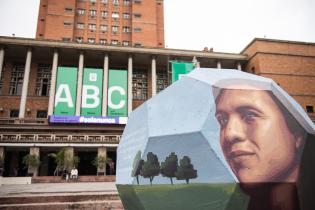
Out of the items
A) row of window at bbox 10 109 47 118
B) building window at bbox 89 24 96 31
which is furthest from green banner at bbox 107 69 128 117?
building window at bbox 89 24 96 31

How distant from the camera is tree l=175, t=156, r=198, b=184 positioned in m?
3.48

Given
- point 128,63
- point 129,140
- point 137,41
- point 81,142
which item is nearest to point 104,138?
point 81,142

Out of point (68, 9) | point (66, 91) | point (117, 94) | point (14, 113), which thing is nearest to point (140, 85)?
point (117, 94)

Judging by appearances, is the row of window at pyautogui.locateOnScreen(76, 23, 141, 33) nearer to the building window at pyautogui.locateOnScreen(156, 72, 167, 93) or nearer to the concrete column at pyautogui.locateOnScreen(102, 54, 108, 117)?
the building window at pyautogui.locateOnScreen(156, 72, 167, 93)

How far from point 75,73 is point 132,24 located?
20.8m

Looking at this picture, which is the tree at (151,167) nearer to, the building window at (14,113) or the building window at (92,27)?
the building window at (14,113)

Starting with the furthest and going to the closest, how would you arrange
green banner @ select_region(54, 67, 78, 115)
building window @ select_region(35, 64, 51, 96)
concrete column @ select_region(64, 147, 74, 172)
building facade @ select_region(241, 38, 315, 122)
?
building window @ select_region(35, 64, 51, 96), building facade @ select_region(241, 38, 315, 122), green banner @ select_region(54, 67, 78, 115), concrete column @ select_region(64, 147, 74, 172)

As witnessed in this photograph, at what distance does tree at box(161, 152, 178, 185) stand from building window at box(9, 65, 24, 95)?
44.8m

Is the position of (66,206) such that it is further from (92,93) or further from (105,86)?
(105,86)

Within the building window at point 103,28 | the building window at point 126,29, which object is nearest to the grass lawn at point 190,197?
the building window at point 126,29

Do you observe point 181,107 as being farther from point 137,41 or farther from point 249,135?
point 137,41

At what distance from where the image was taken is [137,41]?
55938 millimetres

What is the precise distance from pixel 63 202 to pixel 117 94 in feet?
105

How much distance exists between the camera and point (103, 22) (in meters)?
58.4
